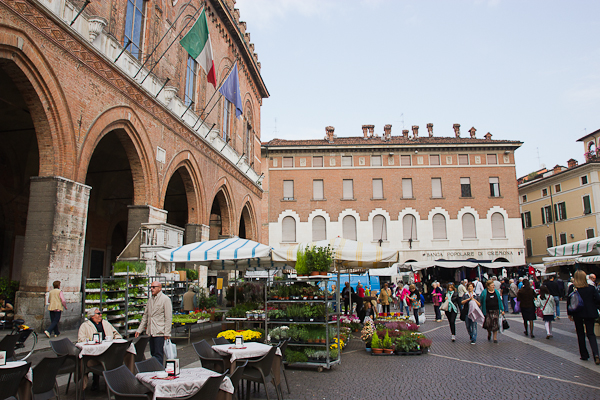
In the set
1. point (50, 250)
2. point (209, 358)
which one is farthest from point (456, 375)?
point (50, 250)

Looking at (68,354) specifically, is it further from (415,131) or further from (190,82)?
(415,131)

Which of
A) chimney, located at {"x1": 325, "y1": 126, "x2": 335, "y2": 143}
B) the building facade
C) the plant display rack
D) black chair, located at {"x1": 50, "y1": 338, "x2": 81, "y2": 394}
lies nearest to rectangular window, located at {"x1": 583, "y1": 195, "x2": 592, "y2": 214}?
the building facade

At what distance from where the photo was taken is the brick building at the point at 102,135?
354 inches

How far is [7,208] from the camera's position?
1430 cm

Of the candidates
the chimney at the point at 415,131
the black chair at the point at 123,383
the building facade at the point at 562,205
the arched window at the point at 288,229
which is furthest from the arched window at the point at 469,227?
the black chair at the point at 123,383

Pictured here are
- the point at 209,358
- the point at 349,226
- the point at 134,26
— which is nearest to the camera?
the point at 209,358

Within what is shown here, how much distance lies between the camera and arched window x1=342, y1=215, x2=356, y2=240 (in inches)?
1262

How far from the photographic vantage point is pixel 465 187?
3256 centimetres

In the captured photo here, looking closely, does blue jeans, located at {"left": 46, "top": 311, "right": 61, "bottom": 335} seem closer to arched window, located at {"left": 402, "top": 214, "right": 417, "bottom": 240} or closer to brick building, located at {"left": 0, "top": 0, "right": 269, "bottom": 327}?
brick building, located at {"left": 0, "top": 0, "right": 269, "bottom": 327}

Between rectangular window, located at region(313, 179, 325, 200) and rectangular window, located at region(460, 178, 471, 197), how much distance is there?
10190mm

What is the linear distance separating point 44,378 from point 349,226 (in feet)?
92.4

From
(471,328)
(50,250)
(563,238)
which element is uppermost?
(563,238)

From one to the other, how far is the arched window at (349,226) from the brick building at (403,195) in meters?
0.07

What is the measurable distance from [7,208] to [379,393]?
13.6m
